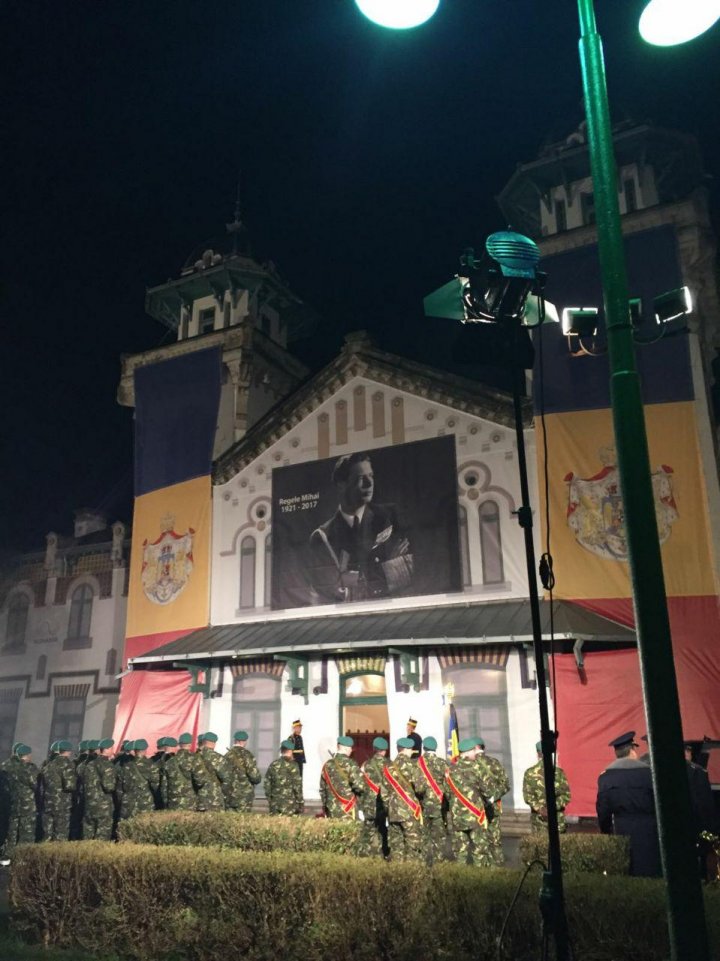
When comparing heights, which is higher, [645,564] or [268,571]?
[268,571]

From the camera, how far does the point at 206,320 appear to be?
28047 millimetres

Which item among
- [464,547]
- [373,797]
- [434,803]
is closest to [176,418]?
[464,547]

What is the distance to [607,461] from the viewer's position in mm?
17094

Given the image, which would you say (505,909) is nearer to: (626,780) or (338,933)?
(338,933)

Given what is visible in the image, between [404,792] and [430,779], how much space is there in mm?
423

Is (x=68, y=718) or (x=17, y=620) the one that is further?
(x=17, y=620)

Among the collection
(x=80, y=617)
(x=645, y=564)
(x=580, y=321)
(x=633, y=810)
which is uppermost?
(x=80, y=617)

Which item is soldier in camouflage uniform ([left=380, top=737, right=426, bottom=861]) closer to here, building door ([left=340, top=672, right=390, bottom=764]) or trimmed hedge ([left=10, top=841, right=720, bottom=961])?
trimmed hedge ([left=10, top=841, right=720, bottom=961])

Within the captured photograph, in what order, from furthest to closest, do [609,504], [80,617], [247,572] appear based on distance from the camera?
[80,617], [247,572], [609,504]

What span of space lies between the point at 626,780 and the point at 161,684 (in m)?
15.1

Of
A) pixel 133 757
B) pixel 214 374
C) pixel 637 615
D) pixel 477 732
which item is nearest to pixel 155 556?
pixel 214 374

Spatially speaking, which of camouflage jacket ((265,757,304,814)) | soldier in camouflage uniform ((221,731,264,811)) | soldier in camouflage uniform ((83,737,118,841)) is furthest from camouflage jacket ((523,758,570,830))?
soldier in camouflage uniform ((83,737,118,841))

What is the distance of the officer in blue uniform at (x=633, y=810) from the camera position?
7930 millimetres

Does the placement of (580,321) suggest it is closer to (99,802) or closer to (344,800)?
(344,800)
